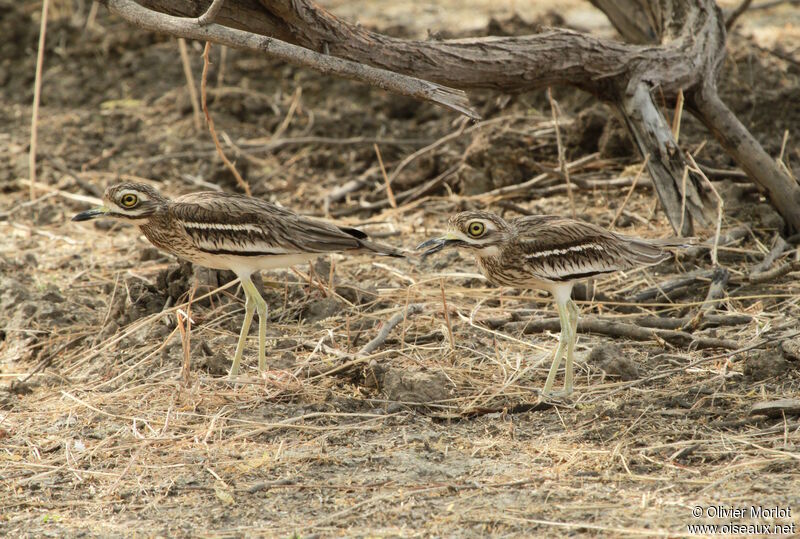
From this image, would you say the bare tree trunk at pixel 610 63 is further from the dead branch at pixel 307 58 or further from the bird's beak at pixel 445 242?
the bird's beak at pixel 445 242

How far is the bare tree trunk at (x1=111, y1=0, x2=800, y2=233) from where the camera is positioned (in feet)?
15.5

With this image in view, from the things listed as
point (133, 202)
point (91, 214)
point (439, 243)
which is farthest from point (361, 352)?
point (91, 214)

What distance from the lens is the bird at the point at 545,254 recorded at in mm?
4312

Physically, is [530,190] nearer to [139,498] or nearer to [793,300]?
[793,300]

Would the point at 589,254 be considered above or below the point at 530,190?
above

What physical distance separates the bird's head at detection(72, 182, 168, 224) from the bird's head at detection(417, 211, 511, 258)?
4.17 ft

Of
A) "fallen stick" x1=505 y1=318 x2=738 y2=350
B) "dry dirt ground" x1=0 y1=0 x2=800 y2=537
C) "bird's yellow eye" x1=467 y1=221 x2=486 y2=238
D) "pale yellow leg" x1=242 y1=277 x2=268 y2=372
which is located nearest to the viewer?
"dry dirt ground" x1=0 y1=0 x2=800 y2=537

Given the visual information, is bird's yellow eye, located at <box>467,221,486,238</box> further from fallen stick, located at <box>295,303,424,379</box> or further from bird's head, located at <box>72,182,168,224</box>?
bird's head, located at <box>72,182,168,224</box>

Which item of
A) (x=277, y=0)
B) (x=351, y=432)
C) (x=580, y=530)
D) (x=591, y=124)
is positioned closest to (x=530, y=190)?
(x=591, y=124)

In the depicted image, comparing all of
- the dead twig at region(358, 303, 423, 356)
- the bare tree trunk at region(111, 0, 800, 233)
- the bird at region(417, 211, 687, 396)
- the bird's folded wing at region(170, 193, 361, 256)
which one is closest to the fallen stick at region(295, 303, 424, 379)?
the dead twig at region(358, 303, 423, 356)

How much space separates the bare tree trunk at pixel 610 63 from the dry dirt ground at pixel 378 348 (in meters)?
0.38

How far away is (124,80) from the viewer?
893 cm

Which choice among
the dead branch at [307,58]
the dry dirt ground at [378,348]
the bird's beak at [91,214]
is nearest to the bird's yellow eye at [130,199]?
the bird's beak at [91,214]

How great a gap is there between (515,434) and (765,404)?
96cm
